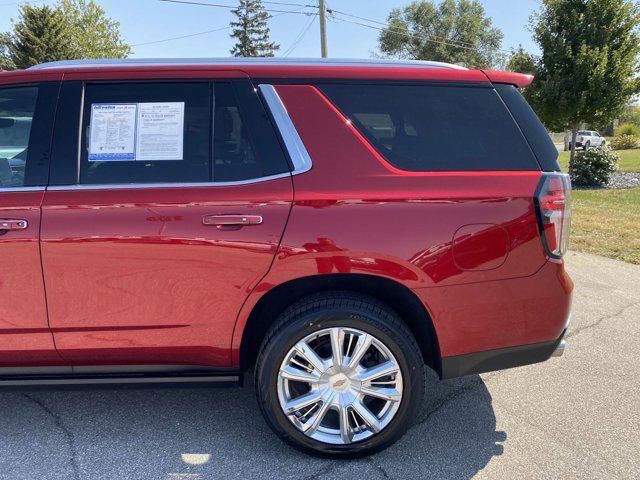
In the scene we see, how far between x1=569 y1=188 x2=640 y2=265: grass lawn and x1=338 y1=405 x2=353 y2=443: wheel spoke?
210 inches

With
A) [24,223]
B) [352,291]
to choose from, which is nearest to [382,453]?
[352,291]

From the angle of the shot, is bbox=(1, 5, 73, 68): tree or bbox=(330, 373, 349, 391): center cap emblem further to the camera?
bbox=(1, 5, 73, 68): tree

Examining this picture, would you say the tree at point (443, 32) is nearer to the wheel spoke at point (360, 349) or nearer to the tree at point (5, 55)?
the tree at point (5, 55)

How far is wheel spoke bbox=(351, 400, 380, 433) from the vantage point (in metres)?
2.41

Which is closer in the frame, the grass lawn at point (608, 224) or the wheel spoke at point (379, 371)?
the wheel spoke at point (379, 371)

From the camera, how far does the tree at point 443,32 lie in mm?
48312

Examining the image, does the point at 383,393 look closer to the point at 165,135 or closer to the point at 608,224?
the point at 165,135

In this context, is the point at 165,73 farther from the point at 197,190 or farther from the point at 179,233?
the point at 179,233

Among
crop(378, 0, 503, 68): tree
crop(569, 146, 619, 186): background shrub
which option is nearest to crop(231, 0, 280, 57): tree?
crop(378, 0, 503, 68): tree

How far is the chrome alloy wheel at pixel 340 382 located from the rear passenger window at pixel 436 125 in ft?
3.02

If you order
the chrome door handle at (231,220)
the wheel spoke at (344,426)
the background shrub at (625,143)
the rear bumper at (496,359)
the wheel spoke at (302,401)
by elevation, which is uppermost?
the background shrub at (625,143)

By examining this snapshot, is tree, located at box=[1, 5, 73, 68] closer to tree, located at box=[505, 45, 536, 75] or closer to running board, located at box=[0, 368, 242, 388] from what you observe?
tree, located at box=[505, 45, 536, 75]

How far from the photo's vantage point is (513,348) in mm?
2441

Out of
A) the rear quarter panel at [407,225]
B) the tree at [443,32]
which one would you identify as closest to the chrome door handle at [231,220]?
the rear quarter panel at [407,225]
